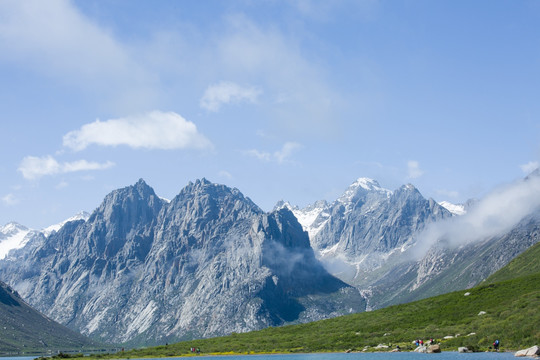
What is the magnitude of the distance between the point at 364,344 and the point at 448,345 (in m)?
41.0

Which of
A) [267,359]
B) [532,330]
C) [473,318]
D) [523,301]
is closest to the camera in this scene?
[532,330]

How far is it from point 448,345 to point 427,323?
49.3 meters

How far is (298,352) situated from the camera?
192 m

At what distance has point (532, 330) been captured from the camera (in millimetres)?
134875

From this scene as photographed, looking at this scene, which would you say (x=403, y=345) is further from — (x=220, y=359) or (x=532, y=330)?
(x=220, y=359)

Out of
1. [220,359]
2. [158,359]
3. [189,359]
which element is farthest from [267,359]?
[158,359]

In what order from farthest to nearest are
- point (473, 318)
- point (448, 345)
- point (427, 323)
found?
1. point (427, 323)
2. point (473, 318)
3. point (448, 345)

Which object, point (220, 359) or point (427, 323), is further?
point (427, 323)

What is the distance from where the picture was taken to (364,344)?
184750 millimetres

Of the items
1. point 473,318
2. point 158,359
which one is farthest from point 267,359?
point 473,318

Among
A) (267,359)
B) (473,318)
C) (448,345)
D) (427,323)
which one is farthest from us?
Answer: (427,323)

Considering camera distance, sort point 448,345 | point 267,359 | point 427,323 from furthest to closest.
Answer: point 427,323 < point 267,359 < point 448,345

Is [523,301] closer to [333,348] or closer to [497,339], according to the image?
[497,339]

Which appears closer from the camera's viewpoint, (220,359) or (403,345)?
(403,345)
